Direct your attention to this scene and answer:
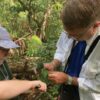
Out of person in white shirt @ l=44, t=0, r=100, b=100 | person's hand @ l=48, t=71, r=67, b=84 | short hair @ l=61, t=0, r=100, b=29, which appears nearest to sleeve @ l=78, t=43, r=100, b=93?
person in white shirt @ l=44, t=0, r=100, b=100

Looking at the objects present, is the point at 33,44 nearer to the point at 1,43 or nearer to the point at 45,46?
the point at 45,46

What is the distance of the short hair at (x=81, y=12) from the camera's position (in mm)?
2455

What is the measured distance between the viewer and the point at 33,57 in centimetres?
486

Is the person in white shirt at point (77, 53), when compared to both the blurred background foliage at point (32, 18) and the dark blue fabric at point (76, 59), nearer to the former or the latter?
the dark blue fabric at point (76, 59)

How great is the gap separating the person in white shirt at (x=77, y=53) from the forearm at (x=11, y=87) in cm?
46

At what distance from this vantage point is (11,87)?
2.32m

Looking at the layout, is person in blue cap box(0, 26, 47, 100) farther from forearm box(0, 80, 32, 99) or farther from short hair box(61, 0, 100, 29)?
short hair box(61, 0, 100, 29)

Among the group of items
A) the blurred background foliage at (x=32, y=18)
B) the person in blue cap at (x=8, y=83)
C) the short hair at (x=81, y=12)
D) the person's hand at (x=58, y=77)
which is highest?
the short hair at (x=81, y=12)

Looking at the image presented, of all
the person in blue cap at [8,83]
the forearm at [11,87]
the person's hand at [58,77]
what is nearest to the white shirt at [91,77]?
the person's hand at [58,77]

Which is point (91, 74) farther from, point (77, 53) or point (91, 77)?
point (77, 53)

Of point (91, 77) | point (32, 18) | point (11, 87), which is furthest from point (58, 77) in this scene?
point (32, 18)

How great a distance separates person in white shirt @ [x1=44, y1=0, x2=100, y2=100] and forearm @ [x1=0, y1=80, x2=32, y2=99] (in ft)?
1.49

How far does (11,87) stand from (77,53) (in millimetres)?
881

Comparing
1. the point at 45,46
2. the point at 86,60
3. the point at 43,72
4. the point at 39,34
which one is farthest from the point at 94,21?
the point at 39,34
